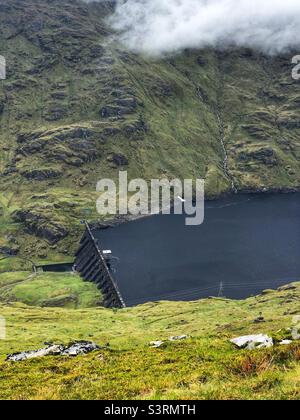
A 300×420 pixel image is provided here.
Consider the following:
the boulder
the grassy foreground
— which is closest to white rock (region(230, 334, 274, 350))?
the grassy foreground

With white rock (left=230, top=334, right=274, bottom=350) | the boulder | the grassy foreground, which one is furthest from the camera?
the boulder

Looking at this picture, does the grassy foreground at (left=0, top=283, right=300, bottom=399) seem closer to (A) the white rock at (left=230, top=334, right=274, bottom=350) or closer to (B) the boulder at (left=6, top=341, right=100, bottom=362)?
(A) the white rock at (left=230, top=334, right=274, bottom=350)

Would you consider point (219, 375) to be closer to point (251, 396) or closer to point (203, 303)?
point (251, 396)

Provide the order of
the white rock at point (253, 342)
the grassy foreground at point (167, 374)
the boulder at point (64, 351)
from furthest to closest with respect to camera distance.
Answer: the boulder at point (64, 351)
the white rock at point (253, 342)
the grassy foreground at point (167, 374)

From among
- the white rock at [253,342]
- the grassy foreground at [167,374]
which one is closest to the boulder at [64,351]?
the grassy foreground at [167,374]

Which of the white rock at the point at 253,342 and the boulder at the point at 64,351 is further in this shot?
the boulder at the point at 64,351

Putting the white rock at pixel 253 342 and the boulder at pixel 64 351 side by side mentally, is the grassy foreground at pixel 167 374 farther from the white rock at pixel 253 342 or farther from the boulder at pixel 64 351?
the boulder at pixel 64 351

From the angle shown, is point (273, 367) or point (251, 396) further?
point (273, 367)

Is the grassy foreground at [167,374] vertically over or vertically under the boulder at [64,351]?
over
